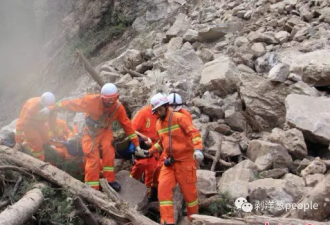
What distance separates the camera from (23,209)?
316 centimetres

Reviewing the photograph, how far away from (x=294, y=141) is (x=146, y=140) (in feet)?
7.64

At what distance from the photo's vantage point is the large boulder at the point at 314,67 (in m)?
6.32

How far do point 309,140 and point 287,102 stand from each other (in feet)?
2.35

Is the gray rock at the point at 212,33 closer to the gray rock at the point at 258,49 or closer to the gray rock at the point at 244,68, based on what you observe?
the gray rock at the point at 258,49

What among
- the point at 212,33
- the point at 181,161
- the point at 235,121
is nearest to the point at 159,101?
the point at 181,161

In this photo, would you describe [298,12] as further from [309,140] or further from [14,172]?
[14,172]

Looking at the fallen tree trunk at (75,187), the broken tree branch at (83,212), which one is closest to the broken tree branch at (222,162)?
the fallen tree trunk at (75,187)

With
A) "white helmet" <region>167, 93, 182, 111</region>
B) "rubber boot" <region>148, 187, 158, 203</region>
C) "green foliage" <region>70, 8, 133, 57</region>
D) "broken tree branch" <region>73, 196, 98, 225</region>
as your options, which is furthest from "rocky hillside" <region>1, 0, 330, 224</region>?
"green foliage" <region>70, 8, 133, 57</region>

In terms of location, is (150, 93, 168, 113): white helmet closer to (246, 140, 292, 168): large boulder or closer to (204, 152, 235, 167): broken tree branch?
(204, 152, 235, 167): broken tree branch

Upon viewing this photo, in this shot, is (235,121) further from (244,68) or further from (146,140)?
(146,140)

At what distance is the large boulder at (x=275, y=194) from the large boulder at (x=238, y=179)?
0.66 feet

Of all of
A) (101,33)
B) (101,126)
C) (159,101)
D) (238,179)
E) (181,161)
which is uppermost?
(159,101)

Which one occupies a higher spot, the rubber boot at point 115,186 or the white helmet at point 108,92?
the white helmet at point 108,92

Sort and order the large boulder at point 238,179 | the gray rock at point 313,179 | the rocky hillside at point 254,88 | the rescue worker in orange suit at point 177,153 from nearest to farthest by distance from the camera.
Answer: the gray rock at point 313,179 → the rescue worker in orange suit at point 177,153 → the large boulder at point 238,179 → the rocky hillside at point 254,88
